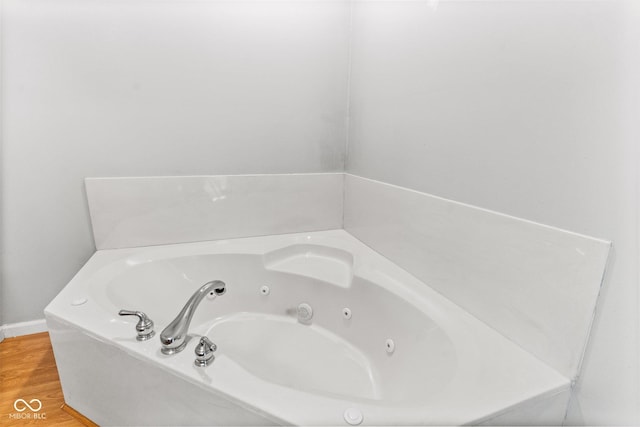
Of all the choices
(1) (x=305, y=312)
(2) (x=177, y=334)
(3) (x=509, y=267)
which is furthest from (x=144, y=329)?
(3) (x=509, y=267)

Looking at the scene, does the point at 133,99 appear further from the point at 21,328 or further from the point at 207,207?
the point at 21,328

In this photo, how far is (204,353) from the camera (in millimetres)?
783

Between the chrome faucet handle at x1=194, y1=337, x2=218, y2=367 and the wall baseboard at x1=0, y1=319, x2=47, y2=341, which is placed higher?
the chrome faucet handle at x1=194, y1=337, x2=218, y2=367

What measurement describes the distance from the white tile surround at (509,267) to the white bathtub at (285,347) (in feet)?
0.17

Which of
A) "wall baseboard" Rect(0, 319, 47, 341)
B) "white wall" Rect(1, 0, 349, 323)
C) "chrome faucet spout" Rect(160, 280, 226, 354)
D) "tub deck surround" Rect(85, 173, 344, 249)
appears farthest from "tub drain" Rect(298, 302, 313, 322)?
"wall baseboard" Rect(0, 319, 47, 341)

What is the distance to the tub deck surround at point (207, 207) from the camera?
148 cm

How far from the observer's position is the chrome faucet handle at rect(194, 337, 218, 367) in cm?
76

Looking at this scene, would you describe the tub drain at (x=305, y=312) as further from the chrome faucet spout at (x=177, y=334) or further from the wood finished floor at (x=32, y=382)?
the wood finished floor at (x=32, y=382)

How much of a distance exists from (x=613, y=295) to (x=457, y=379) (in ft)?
1.26

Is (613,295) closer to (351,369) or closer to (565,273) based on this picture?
(565,273)

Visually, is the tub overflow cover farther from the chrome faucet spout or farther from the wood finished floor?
the wood finished floor

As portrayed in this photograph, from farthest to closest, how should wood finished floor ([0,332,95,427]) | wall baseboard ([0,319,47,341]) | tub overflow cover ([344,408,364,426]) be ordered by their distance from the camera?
1. wall baseboard ([0,319,47,341])
2. wood finished floor ([0,332,95,427])
3. tub overflow cover ([344,408,364,426])

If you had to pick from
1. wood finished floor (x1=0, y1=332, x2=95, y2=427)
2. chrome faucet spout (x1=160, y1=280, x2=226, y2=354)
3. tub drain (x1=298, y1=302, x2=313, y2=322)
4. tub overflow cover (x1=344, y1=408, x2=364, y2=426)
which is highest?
chrome faucet spout (x1=160, y1=280, x2=226, y2=354)

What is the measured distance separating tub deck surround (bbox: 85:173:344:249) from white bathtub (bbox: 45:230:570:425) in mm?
76
